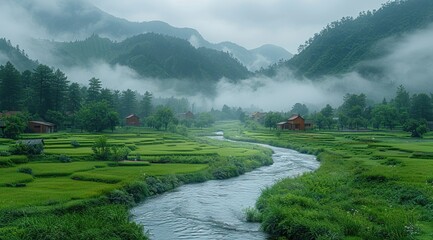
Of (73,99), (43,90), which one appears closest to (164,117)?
(73,99)

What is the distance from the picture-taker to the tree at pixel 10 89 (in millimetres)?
104125

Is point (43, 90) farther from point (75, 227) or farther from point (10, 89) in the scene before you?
point (75, 227)

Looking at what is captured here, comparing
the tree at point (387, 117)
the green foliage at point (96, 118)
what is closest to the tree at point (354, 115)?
the tree at point (387, 117)

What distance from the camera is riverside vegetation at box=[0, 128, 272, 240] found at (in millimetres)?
22641

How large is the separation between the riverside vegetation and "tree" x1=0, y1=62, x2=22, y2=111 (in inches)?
2019

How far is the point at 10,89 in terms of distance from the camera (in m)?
106

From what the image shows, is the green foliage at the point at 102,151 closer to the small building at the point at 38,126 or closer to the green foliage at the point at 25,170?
the green foliage at the point at 25,170

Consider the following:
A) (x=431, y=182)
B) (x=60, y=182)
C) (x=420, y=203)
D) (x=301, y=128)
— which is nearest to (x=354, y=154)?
(x=431, y=182)

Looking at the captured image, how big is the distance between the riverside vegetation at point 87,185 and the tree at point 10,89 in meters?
51.3

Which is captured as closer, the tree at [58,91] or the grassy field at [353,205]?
the grassy field at [353,205]

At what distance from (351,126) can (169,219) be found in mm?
112035

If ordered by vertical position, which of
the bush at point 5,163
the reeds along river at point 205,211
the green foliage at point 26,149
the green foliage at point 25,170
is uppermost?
the green foliage at point 26,149

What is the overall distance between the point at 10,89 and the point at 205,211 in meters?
92.7

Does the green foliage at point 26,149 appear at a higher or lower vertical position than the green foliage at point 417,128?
lower
